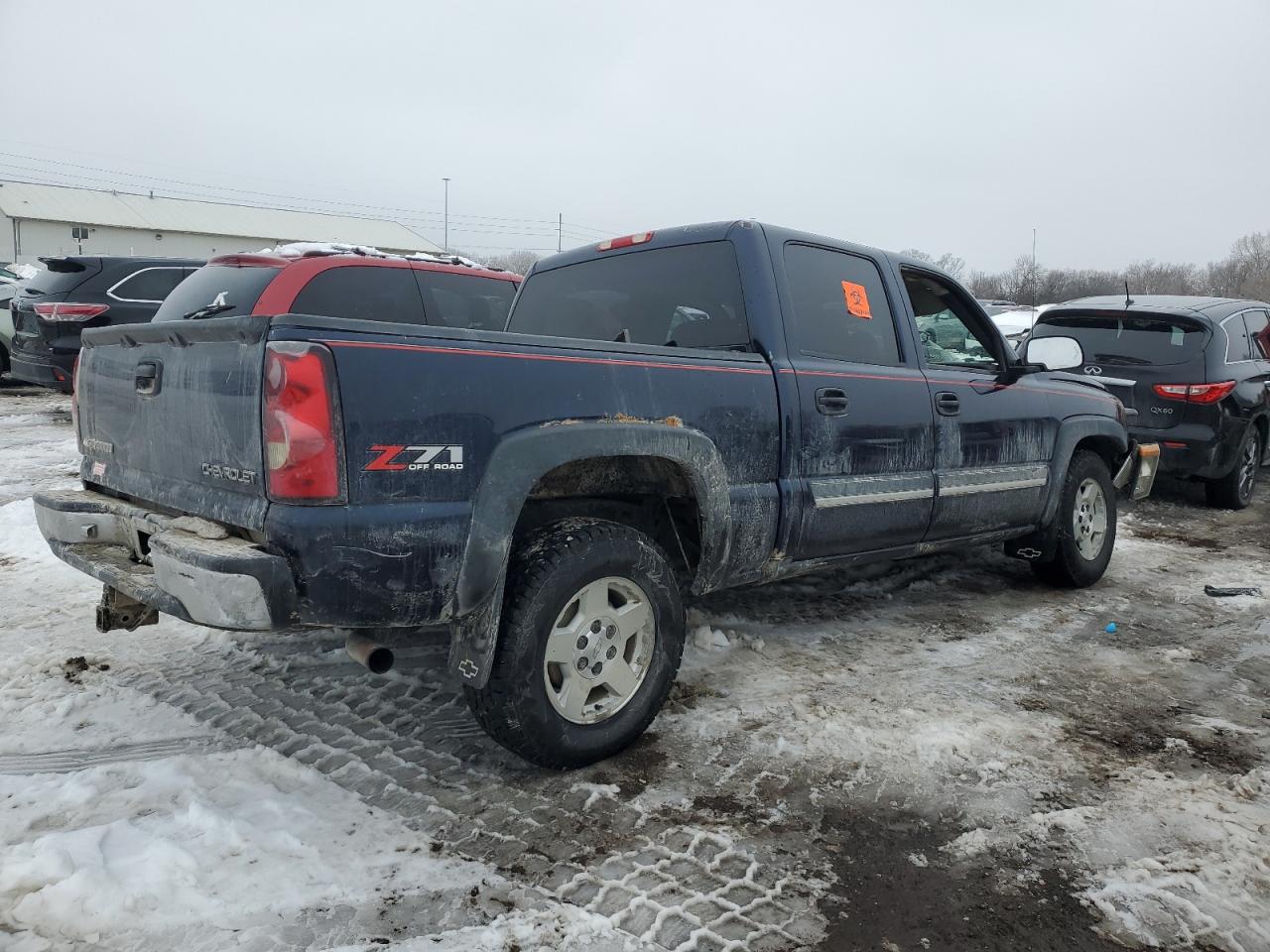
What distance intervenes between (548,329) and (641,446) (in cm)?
148

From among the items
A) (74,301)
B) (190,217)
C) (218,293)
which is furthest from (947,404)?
(190,217)

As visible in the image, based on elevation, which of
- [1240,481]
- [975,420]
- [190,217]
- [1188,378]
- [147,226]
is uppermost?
[190,217]

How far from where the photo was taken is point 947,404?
168 inches

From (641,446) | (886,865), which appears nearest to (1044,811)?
(886,865)

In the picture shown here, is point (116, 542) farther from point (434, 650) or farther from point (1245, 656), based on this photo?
point (1245, 656)

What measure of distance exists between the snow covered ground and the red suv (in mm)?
2227

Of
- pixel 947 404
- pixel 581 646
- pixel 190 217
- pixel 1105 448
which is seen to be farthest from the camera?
pixel 190 217

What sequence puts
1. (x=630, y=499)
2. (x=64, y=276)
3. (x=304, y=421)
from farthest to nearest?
(x=64, y=276) < (x=630, y=499) < (x=304, y=421)

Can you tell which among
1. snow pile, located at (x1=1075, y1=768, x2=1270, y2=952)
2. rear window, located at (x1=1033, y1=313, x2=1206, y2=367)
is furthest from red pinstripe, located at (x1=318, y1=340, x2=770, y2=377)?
rear window, located at (x1=1033, y1=313, x2=1206, y2=367)

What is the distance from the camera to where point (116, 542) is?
3045 mm

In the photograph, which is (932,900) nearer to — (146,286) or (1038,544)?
(1038,544)

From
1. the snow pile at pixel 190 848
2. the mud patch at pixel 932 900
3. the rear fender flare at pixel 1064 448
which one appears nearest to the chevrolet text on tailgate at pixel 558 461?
the rear fender flare at pixel 1064 448

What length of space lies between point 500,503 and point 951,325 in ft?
10.6

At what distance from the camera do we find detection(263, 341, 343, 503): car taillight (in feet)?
7.67
